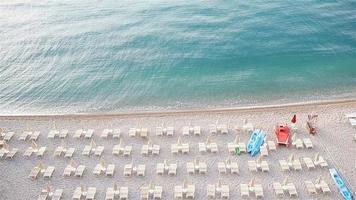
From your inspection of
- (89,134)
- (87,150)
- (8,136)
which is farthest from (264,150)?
(8,136)

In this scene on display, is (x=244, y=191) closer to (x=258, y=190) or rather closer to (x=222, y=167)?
(x=258, y=190)

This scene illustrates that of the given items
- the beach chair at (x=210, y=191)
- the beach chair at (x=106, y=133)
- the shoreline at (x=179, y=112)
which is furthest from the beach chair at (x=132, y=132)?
the beach chair at (x=210, y=191)

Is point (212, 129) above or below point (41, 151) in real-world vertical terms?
below

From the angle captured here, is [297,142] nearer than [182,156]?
No

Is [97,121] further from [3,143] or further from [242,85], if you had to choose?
[242,85]

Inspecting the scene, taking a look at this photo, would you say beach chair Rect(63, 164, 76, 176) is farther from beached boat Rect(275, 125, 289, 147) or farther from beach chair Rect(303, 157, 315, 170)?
beach chair Rect(303, 157, 315, 170)

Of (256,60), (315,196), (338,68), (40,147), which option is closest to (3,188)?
(40,147)

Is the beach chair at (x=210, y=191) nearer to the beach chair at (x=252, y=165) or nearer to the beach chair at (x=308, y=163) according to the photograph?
the beach chair at (x=252, y=165)
